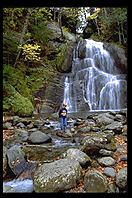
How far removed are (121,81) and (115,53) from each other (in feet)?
15.2

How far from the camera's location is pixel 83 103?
14.6m

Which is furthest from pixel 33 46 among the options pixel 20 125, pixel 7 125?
pixel 7 125

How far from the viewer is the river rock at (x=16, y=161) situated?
385 cm

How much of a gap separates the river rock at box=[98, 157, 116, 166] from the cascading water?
32.8ft

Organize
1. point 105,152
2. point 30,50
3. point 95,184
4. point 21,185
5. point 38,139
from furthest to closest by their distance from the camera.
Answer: point 30,50 < point 38,139 < point 105,152 < point 21,185 < point 95,184

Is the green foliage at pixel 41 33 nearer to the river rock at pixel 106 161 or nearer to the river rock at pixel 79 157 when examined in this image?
the river rock at pixel 79 157

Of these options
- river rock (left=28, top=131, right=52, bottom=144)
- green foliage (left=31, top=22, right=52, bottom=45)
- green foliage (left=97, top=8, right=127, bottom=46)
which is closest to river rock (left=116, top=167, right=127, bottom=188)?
river rock (left=28, top=131, right=52, bottom=144)

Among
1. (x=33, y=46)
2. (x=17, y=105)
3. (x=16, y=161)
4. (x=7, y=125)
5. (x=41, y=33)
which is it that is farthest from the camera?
(x=41, y=33)

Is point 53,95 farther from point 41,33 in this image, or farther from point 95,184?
point 95,184

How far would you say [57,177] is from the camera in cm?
320

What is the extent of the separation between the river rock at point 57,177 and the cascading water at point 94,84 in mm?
10730

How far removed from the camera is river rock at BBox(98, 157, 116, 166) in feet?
13.1

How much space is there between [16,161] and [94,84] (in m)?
12.9
